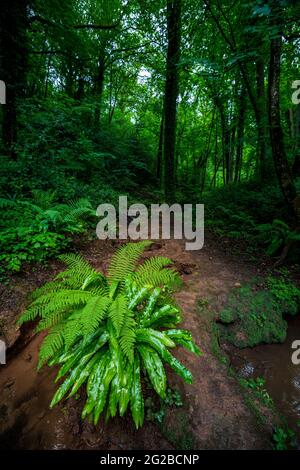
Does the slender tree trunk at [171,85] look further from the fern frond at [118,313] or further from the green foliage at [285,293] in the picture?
the fern frond at [118,313]

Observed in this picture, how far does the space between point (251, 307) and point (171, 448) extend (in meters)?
2.40

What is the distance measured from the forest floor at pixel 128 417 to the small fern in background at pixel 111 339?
0.51ft

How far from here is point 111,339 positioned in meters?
2.36

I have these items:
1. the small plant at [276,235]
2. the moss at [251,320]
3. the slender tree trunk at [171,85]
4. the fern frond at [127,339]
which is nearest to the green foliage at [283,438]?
the moss at [251,320]

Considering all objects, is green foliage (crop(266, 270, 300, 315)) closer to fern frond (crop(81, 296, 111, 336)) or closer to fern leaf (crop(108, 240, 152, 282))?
fern leaf (crop(108, 240, 152, 282))

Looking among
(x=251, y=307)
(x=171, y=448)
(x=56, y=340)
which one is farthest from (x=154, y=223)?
(x=171, y=448)

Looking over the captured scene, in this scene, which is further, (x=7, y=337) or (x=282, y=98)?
(x=282, y=98)

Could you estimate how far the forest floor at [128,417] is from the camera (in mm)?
2088

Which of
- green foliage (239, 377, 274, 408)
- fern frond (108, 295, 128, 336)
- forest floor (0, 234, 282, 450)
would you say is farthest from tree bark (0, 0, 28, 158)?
green foliage (239, 377, 274, 408)

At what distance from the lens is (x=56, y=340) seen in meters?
2.44

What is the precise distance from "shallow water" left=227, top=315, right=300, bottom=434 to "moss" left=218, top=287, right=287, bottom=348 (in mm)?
113

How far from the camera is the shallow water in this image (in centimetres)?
266

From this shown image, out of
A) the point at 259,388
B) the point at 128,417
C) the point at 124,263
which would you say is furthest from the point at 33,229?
the point at 259,388
